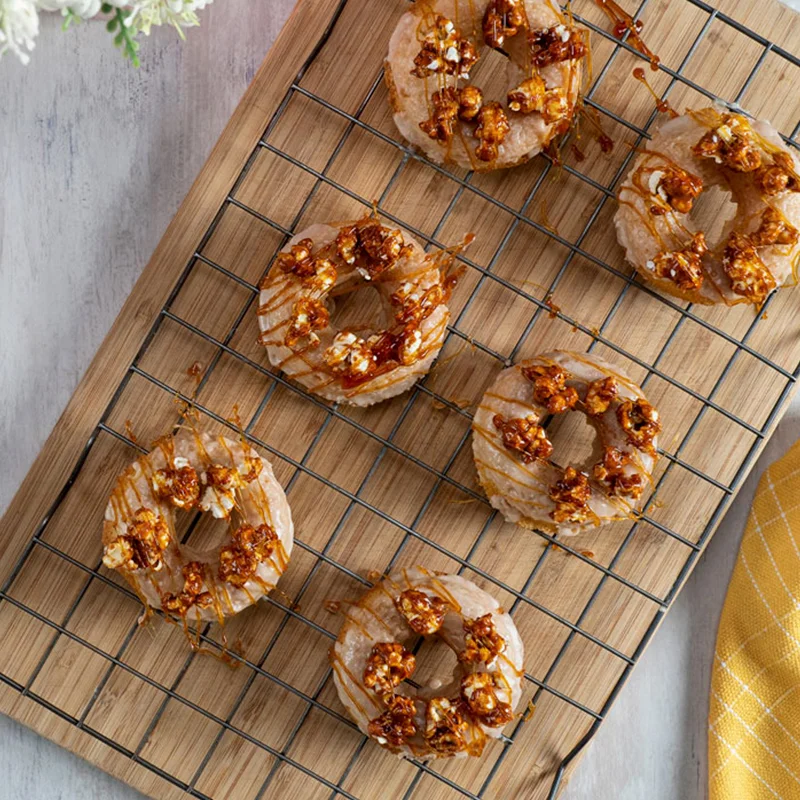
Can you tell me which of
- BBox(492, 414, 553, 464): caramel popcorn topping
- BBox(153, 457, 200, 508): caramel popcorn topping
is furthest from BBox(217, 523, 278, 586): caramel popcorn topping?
BBox(492, 414, 553, 464): caramel popcorn topping

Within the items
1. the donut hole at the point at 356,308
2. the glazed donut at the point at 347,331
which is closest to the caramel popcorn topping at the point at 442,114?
the glazed donut at the point at 347,331

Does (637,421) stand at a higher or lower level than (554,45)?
lower

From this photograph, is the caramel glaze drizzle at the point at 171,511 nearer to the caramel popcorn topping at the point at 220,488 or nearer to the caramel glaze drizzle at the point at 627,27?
the caramel popcorn topping at the point at 220,488

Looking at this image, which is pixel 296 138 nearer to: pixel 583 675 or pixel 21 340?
pixel 21 340

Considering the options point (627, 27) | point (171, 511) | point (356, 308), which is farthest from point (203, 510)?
point (627, 27)

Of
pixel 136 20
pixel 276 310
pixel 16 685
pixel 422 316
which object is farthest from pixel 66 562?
pixel 136 20

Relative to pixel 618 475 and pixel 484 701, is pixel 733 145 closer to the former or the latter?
pixel 618 475
